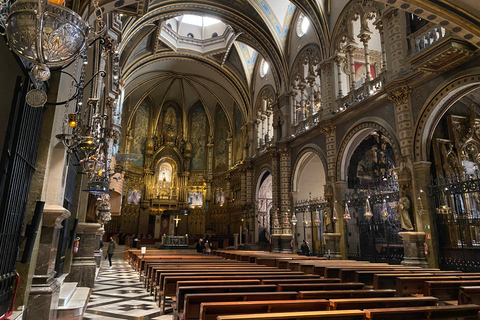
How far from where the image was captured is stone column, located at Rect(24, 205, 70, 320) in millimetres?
4344

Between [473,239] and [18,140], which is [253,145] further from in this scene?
[18,140]

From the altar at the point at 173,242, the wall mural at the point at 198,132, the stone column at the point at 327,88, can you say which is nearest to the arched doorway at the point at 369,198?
the stone column at the point at 327,88

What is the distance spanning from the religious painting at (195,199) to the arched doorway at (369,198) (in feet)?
58.4

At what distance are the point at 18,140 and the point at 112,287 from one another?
652cm

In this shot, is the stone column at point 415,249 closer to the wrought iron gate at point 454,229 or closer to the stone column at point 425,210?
the stone column at point 425,210

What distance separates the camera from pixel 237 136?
29500mm

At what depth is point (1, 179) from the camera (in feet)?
11.5

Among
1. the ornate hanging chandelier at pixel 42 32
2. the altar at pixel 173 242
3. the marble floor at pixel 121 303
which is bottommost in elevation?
the marble floor at pixel 121 303

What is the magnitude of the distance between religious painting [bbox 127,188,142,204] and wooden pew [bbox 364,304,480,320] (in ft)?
92.2

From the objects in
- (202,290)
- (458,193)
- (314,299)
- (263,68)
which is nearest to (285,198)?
(458,193)

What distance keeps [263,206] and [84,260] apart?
16.8 m

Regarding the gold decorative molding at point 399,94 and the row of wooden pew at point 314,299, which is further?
the gold decorative molding at point 399,94

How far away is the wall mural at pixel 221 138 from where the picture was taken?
31.1 m

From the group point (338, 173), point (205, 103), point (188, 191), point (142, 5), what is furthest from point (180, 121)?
point (142, 5)
